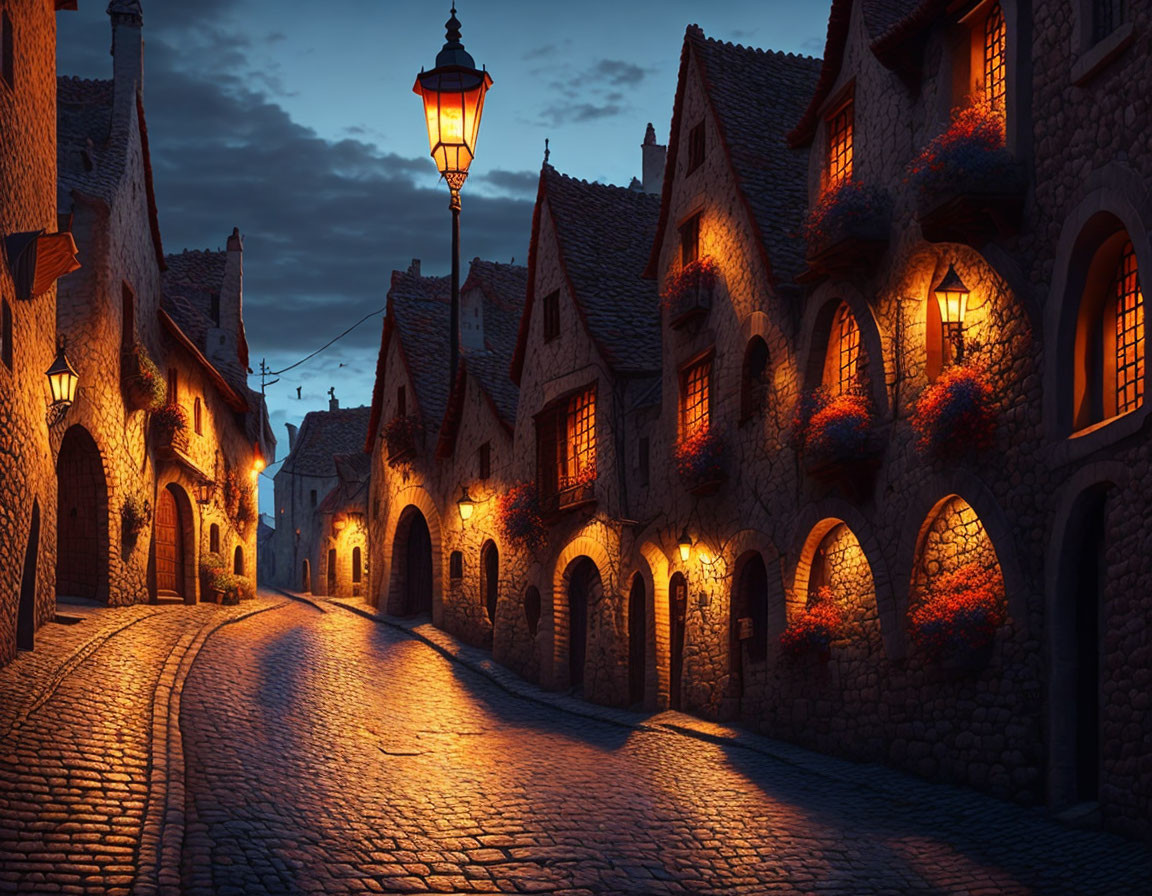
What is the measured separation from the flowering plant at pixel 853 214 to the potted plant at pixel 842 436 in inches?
84.1

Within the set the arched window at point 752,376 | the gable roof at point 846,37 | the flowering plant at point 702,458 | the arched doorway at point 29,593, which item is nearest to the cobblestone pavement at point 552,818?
the arched doorway at point 29,593

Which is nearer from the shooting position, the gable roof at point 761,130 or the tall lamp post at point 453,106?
the gable roof at point 761,130

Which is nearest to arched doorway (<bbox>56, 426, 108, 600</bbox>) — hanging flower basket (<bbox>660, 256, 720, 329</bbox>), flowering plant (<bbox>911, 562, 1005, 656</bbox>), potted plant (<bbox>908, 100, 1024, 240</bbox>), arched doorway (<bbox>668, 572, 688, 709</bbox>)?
arched doorway (<bbox>668, 572, 688, 709</bbox>)

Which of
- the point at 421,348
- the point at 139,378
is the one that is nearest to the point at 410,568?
the point at 421,348

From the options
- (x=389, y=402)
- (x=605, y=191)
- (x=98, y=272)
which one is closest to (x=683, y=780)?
(x=98, y=272)

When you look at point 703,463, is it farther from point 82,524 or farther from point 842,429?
point 82,524

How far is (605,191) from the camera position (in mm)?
32750

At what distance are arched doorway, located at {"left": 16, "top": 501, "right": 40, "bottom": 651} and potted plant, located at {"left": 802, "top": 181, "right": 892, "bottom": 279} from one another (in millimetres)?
11937

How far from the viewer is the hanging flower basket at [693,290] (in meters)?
23.9

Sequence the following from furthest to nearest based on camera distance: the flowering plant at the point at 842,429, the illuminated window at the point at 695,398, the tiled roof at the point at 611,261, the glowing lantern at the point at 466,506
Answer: the glowing lantern at the point at 466,506, the tiled roof at the point at 611,261, the illuminated window at the point at 695,398, the flowering plant at the point at 842,429

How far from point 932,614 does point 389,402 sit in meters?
27.9

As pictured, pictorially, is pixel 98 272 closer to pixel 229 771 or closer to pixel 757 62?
pixel 757 62

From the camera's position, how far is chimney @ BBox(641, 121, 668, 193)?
36969 mm

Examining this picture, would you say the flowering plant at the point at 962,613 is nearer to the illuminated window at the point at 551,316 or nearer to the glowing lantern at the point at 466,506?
the illuminated window at the point at 551,316
